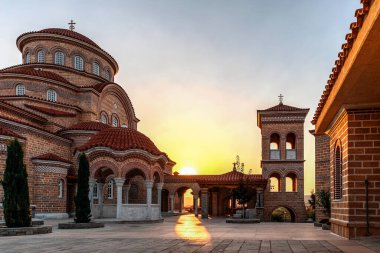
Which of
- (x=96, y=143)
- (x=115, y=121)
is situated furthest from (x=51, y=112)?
(x=96, y=143)

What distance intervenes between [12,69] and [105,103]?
7524 millimetres

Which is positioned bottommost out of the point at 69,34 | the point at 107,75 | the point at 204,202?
the point at 204,202

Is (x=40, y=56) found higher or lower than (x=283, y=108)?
higher

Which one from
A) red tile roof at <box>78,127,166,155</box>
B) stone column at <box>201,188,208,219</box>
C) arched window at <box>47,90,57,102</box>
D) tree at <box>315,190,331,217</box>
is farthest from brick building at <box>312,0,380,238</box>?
arched window at <box>47,90,57,102</box>

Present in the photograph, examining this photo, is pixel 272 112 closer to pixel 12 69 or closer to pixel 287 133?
pixel 287 133

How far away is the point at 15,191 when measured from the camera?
15281 mm

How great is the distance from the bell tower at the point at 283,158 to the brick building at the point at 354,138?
52.7 feet

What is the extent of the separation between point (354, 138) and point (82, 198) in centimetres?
1165

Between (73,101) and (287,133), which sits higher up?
(73,101)

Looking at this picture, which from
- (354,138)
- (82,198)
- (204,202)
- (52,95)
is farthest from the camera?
(52,95)

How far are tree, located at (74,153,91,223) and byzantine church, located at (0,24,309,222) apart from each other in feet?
13.6

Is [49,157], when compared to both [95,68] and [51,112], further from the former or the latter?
[95,68]

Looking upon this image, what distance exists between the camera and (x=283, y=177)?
29.5 metres

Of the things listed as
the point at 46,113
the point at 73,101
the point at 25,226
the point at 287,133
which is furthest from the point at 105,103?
the point at 25,226
